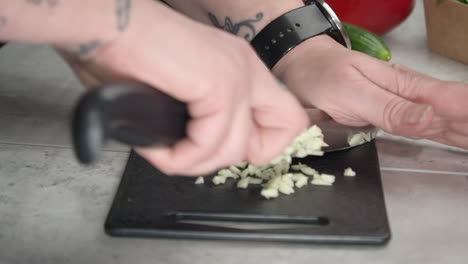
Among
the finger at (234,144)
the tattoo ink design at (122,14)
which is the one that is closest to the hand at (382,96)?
the finger at (234,144)

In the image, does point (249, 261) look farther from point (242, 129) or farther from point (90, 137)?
point (90, 137)

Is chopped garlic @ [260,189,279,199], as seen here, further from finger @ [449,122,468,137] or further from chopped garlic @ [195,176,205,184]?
finger @ [449,122,468,137]

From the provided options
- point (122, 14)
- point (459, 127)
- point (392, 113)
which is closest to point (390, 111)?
point (392, 113)

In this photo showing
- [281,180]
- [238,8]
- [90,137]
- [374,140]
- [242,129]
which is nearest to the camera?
[90,137]

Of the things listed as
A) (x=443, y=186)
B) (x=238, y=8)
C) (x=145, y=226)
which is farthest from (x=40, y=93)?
(x=443, y=186)

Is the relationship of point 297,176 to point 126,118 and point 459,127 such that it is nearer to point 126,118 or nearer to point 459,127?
point 459,127

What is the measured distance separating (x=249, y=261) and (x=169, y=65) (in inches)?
11.9

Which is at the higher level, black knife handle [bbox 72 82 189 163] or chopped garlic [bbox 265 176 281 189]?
black knife handle [bbox 72 82 189 163]

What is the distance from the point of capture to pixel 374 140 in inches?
39.9

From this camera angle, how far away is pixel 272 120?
0.69 meters

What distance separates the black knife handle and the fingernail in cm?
38

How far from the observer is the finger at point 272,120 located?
25.8 inches

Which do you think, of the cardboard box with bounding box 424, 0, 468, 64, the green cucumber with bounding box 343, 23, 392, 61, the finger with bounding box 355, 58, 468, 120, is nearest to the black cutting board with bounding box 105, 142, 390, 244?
the finger with bounding box 355, 58, 468, 120

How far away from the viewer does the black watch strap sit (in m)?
1.09
